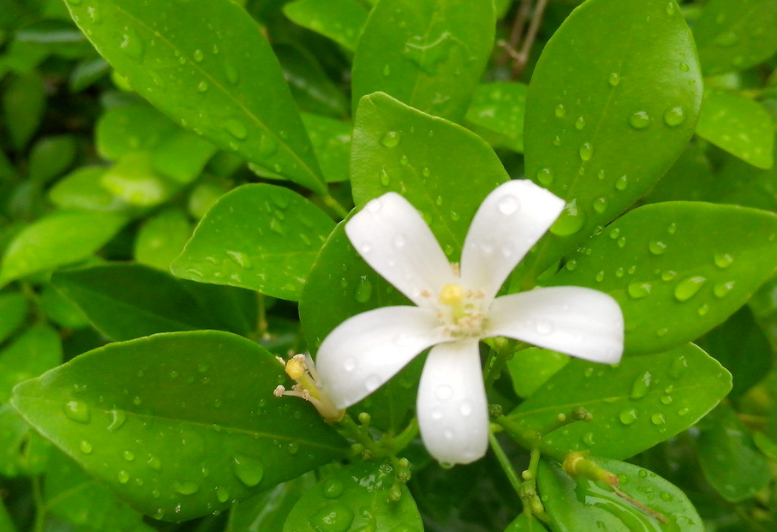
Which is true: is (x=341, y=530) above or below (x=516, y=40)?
below

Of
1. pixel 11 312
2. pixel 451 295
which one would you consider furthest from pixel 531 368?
pixel 11 312

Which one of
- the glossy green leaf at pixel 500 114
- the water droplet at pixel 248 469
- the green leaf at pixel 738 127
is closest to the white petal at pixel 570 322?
the water droplet at pixel 248 469

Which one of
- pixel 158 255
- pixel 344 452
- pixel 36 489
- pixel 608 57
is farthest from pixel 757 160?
pixel 36 489

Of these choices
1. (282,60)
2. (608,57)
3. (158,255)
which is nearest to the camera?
(608,57)

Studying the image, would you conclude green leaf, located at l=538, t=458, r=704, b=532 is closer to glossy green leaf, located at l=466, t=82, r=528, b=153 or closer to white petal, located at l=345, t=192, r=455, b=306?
white petal, located at l=345, t=192, r=455, b=306

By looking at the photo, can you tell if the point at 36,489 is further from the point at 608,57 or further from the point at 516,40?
the point at 516,40

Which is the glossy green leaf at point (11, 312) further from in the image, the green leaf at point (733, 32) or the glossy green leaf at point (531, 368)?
the green leaf at point (733, 32)
